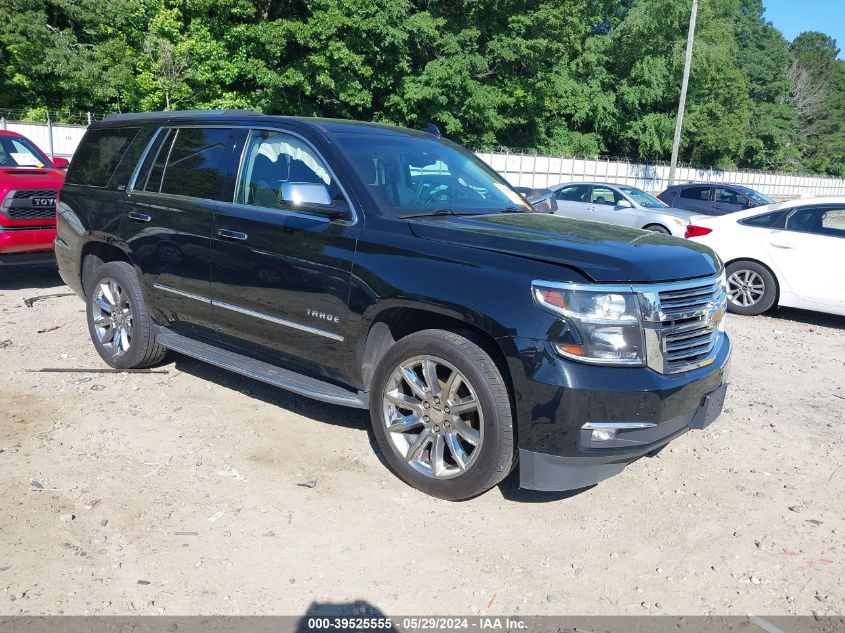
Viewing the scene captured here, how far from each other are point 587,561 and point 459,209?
2.15m

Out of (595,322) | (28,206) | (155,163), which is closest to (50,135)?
(28,206)

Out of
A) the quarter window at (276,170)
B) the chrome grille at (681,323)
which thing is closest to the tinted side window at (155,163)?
the quarter window at (276,170)

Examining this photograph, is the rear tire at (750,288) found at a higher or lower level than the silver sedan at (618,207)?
Result: lower

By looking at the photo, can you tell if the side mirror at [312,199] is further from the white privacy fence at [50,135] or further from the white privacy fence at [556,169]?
the white privacy fence at [50,135]

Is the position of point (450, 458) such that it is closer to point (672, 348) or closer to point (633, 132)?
point (672, 348)

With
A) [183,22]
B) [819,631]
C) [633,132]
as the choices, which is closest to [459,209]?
[819,631]

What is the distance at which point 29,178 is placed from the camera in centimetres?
900

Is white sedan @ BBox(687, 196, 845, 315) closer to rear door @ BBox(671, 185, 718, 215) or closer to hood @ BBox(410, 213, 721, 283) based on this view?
hood @ BBox(410, 213, 721, 283)

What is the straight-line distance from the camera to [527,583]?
3.27 metres

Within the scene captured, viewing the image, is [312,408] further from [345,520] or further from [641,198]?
[641,198]

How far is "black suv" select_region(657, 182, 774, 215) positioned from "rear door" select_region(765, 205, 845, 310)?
1096 cm

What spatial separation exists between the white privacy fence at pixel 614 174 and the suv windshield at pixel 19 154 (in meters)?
12.1

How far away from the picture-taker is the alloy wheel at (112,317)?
577 cm

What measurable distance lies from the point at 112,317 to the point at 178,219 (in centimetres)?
129
